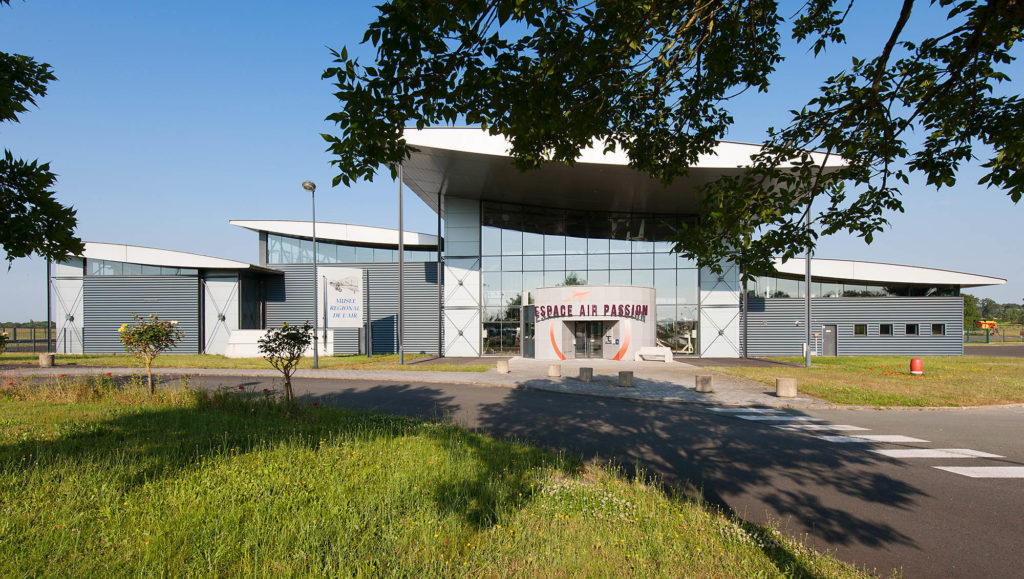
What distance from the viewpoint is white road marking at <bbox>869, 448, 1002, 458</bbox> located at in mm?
7387

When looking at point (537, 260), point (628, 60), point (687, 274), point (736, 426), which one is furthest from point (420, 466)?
point (687, 274)

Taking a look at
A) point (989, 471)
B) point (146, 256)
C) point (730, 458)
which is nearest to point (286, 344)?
point (730, 458)

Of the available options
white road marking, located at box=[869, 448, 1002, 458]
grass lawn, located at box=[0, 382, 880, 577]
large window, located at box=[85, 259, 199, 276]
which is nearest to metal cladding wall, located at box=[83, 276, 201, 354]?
large window, located at box=[85, 259, 199, 276]

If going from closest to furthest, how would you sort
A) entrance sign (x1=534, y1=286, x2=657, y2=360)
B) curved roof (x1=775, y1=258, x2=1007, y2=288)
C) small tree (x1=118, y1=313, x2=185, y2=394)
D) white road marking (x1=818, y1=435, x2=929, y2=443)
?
white road marking (x1=818, y1=435, x2=929, y2=443) < small tree (x1=118, y1=313, x2=185, y2=394) < entrance sign (x1=534, y1=286, x2=657, y2=360) < curved roof (x1=775, y1=258, x2=1007, y2=288)

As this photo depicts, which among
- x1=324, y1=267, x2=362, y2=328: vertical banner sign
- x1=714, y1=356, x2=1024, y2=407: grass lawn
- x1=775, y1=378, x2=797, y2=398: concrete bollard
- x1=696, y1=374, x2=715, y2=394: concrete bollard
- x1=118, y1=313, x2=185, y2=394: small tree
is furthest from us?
x1=324, y1=267, x2=362, y2=328: vertical banner sign

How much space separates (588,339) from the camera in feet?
90.4

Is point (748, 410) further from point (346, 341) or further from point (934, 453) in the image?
point (346, 341)

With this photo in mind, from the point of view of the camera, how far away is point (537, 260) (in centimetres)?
2986

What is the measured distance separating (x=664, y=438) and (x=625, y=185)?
761 inches

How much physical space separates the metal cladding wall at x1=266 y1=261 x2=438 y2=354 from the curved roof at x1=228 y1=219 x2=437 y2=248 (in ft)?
6.04

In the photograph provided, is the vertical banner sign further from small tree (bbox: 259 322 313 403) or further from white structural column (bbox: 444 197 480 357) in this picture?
small tree (bbox: 259 322 313 403)

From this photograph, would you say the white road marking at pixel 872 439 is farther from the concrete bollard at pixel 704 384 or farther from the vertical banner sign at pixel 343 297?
the vertical banner sign at pixel 343 297

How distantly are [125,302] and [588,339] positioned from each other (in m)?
30.2

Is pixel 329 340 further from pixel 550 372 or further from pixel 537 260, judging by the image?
pixel 550 372
